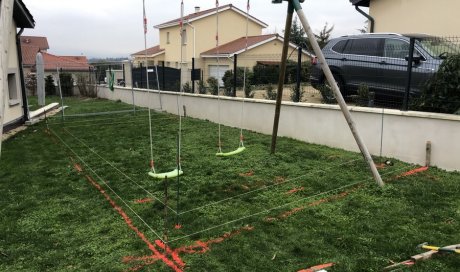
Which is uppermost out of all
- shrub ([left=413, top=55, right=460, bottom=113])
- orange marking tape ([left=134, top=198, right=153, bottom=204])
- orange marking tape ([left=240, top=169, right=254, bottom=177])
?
shrub ([left=413, top=55, right=460, bottom=113])

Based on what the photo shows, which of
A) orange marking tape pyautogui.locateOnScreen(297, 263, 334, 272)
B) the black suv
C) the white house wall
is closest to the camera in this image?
orange marking tape pyautogui.locateOnScreen(297, 263, 334, 272)

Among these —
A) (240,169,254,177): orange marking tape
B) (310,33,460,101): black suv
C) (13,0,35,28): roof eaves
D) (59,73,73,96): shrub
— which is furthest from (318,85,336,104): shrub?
(59,73,73,96): shrub

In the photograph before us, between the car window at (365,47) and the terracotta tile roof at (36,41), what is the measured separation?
171ft

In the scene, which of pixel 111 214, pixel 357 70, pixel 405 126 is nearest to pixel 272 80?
pixel 357 70

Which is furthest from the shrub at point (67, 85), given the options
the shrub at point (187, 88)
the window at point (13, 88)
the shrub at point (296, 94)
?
the shrub at point (296, 94)

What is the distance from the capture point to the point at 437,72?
7.01 meters

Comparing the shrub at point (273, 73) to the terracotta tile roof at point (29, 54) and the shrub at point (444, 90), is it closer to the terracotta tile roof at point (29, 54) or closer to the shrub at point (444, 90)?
the shrub at point (444, 90)

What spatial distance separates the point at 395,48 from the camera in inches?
348

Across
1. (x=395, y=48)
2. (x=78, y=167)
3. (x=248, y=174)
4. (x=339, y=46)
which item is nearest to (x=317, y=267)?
(x=248, y=174)

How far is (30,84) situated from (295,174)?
2667 cm

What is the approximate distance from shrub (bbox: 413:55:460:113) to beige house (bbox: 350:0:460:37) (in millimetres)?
5627

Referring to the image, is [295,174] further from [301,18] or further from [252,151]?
[301,18]

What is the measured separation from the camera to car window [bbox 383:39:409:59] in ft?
28.5

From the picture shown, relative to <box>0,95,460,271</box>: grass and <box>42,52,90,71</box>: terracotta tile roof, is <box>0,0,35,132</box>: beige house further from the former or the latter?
<box>42,52,90,71</box>: terracotta tile roof
